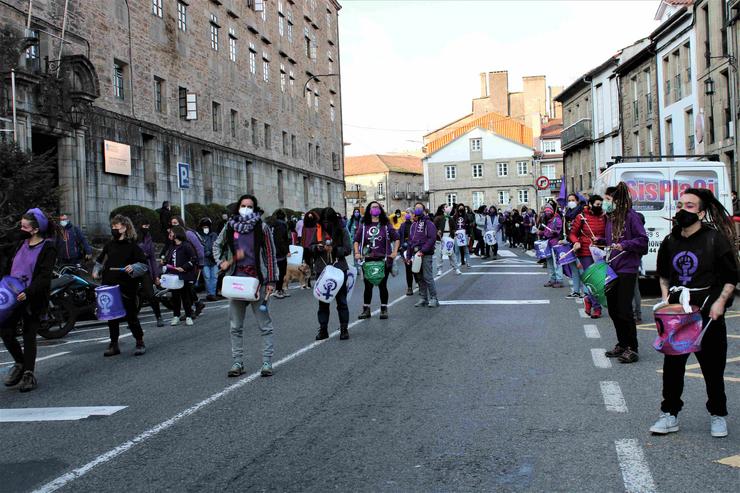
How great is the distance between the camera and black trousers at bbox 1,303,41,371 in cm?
746

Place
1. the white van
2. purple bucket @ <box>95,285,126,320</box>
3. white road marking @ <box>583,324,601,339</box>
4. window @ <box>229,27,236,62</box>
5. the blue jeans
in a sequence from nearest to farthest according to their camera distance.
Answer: purple bucket @ <box>95,285,126,320</box>
white road marking @ <box>583,324,601,339</box>
the white van
the blue jeans
window @ <box>229,27,236,62</box>

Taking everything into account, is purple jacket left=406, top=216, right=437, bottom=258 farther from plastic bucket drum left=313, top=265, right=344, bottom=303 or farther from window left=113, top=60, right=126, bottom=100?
window left=113, top=60, right=126, bottom=100

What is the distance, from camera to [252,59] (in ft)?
120

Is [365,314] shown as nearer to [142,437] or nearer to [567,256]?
[567,256]

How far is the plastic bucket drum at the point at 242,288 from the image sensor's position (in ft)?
24.6

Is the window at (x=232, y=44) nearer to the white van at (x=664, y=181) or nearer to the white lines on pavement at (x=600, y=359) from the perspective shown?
the white van at (x=664, y=181)

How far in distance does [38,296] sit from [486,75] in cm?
8767

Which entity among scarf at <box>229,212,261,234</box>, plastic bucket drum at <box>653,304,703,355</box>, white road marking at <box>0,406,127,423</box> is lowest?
white road marking at <box>0,406,127,423</box>

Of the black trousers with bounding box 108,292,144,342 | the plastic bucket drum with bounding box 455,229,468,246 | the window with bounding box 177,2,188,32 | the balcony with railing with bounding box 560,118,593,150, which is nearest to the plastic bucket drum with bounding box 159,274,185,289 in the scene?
the black trousers with bounding box 108,292,144,342

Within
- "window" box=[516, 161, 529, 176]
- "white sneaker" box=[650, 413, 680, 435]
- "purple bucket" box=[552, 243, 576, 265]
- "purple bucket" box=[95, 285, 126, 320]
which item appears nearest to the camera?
"white sneaker" box=[650, 413, 680, 435]

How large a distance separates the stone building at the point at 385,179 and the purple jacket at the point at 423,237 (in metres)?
84.6

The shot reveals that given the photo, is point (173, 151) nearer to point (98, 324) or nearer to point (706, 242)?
point (98, 324)

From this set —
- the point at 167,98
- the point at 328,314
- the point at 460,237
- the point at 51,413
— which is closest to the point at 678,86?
the point at 460,237

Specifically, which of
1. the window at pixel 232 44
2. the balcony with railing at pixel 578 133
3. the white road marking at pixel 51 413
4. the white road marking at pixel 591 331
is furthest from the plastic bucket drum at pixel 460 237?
the balcony with railing at pixel 578 133
